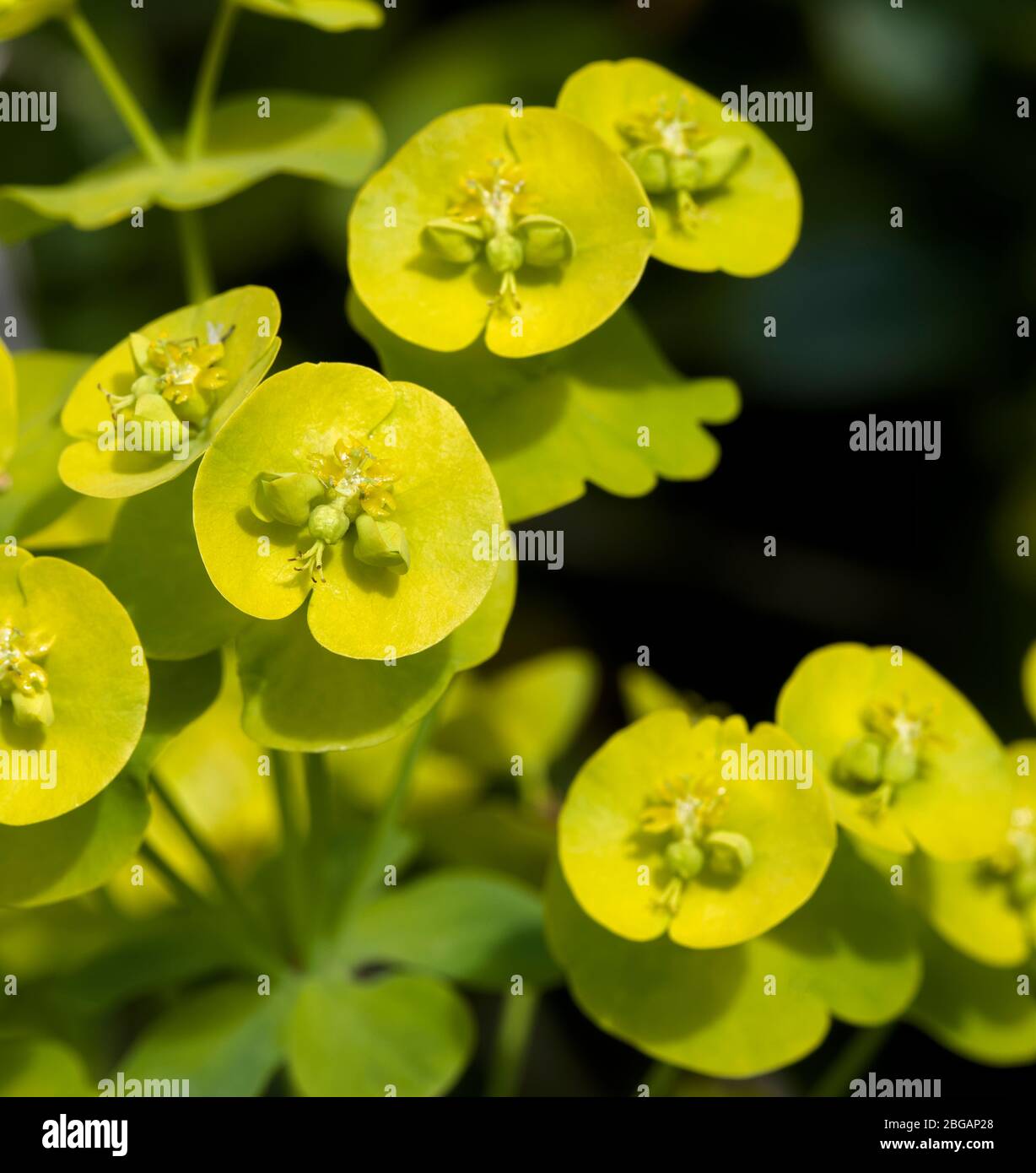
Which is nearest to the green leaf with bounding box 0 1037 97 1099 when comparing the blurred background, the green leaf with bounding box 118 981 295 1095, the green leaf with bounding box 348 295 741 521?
the green leaf with bounding box 118 981 295 1095

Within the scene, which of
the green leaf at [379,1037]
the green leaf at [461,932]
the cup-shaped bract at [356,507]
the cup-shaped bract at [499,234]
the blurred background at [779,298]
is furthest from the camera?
the blurred background at [779,298]

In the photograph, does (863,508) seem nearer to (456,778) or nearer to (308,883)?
A: (456,778)

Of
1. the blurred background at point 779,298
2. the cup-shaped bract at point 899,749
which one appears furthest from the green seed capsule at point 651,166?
the blurred background at point 779,298

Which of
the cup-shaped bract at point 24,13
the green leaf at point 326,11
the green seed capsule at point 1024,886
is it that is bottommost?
the green seed capsule at point 1024,886

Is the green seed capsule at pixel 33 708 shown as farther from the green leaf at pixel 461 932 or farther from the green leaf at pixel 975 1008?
the green leaf at pixel 975 1008

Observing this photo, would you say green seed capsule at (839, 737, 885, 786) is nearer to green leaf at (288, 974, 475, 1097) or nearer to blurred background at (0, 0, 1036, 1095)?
green leaf at (288, 974, 475, 1097)
